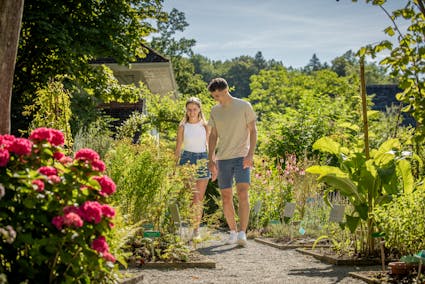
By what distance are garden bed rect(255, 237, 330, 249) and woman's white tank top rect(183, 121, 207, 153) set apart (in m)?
1.52

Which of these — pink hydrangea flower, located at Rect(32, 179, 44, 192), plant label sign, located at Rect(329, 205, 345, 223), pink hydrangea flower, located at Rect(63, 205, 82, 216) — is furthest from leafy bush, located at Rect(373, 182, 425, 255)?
pink hydrangea flower, located at Rect(32, 179, 44, 192)

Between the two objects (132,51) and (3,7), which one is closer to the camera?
(3,7)

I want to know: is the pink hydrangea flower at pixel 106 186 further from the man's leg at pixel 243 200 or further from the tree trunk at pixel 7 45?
the man's leg at pixel 243 200

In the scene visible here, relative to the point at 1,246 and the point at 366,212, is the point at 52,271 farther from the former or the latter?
the point at 366,212

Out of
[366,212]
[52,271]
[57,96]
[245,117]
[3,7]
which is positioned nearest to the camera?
[52,271]

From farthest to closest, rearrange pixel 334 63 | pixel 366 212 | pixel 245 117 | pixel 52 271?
pixel 334 63 < pixel 245 117 < pixel 366 212 < pixel 52 271

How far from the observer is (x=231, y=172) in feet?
25.4

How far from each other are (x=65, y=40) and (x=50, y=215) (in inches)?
433

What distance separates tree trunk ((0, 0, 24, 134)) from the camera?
4.54 m

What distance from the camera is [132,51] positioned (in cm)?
1658

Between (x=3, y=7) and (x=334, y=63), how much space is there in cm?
11068

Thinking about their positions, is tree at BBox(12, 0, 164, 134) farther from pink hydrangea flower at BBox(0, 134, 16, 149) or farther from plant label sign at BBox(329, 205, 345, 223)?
pink hydrangea flower at BBox(0, 134, 16, 149)

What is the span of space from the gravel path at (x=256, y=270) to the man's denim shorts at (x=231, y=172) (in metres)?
0.78

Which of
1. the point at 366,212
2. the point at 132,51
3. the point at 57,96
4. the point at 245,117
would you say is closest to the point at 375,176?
the point at 366,212
